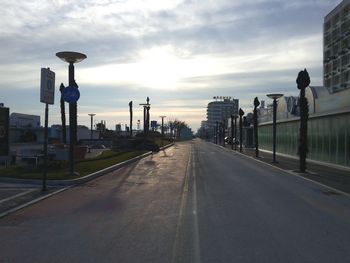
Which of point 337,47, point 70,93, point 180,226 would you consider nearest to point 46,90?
point 70,93

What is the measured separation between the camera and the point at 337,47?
124 m

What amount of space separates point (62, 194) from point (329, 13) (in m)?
121

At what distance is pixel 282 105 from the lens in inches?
2111

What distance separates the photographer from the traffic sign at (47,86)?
17344mm

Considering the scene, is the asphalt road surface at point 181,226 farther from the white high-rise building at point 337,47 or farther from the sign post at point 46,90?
the white high-rise building at point 337,47

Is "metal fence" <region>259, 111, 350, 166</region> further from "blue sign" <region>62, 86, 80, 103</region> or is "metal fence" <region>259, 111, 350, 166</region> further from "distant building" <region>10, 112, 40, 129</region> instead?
"distant building" <region>10, 112, 40, 129</region>

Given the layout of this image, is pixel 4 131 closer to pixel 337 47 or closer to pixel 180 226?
pixel 180 226

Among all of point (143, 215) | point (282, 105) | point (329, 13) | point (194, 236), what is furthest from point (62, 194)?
point (329, 13)

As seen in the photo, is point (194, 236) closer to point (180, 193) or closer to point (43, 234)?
point (43, 234)

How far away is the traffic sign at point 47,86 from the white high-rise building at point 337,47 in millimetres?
100058

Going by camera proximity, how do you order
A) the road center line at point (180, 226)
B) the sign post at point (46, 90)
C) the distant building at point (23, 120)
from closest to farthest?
1. the road center line at point (180, 226)
2. the sign post at point (46, 90)
3. the distant building at point (23, 120)

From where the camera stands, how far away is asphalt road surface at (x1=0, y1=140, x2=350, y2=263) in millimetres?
8180

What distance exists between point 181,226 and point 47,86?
346 inches

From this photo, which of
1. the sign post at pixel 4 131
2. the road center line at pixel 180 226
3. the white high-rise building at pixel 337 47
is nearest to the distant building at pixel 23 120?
the white high-rise building at pixel 337 47
